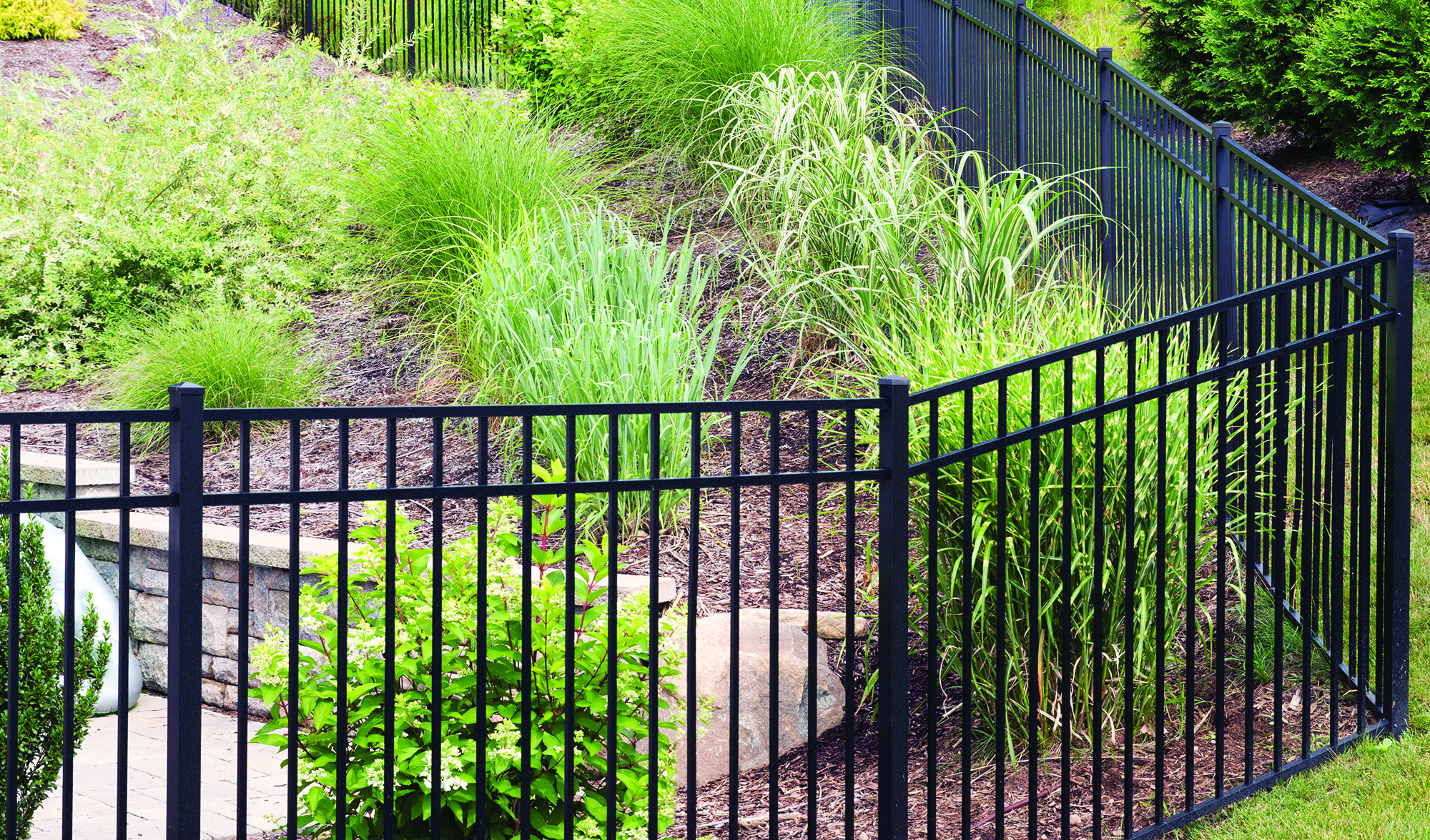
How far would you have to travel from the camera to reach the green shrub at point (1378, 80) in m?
7.57

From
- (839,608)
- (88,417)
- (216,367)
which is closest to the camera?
(88,417)

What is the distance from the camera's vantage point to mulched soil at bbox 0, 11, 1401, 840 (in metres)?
3.79

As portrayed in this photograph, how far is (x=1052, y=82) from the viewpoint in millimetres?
6711

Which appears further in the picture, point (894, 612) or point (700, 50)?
point (700, 50)

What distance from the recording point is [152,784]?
14.6ft

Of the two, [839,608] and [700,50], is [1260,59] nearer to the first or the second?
[700,50]

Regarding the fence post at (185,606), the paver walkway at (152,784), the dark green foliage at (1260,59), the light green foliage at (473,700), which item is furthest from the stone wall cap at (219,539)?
the dark green foliage at (1260,59)

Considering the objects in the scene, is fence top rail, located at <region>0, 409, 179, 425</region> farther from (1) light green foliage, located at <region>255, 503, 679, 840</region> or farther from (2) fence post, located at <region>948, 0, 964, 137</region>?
(2) fence post, located at <region>948, 0, 964, 137</region>

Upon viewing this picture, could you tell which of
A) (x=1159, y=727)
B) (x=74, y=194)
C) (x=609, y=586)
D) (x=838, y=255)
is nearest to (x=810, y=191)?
(x=838, y=255)

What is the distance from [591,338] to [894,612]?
2.58 metres

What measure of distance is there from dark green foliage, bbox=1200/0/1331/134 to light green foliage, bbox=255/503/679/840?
7888 millimetres

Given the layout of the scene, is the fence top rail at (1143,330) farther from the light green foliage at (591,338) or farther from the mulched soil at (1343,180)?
the mulched soil at (1343,180)

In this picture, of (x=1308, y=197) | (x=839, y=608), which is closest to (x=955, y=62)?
(x=1308, y=197)

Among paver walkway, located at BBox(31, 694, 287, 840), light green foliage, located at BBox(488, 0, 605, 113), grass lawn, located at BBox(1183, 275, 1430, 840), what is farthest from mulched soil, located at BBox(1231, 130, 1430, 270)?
paver walkway, located at BBox(31, 694, 287, 840)
